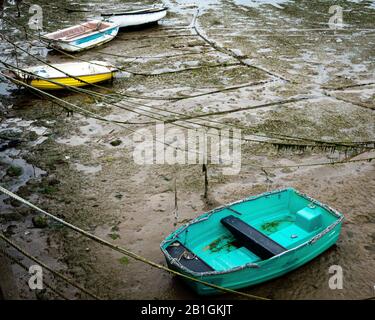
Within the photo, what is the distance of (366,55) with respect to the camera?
1644cm

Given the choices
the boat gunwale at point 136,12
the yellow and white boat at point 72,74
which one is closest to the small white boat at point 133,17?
the boat gunwale at point 136,12

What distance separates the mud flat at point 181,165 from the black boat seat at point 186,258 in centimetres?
63

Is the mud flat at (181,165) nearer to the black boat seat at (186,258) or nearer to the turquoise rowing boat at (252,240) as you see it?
the turquoise rowing boat at (252,240)

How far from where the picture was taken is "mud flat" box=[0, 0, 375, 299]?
6.80m

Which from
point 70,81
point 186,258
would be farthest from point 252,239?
point 70,81

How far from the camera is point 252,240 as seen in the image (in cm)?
643

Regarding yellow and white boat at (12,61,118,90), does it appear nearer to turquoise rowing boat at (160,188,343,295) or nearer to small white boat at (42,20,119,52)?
small white boat at (42,20,119,52)

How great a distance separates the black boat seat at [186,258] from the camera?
595 centimetres

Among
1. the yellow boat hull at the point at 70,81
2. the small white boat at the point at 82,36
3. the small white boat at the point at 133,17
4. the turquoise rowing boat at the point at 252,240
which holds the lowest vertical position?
the turquoise rowing boat at the point at 252,240

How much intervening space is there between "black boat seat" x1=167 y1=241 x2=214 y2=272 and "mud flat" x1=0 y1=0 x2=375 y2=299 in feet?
2.05

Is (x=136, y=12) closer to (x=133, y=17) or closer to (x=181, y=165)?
(x=133, y=17)

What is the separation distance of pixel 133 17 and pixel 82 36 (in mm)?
3726

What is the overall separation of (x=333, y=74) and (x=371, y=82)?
51.8 inches
